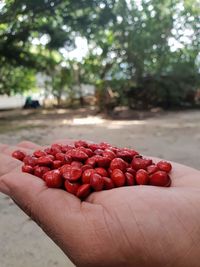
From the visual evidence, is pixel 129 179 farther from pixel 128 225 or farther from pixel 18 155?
pixel 18 155

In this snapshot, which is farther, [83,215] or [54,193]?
[54,193]

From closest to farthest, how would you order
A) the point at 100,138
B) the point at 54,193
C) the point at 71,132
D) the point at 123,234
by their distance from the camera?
the point at 123,234 → the point at 54,193 → the point at 100,138 → the point at 71,132

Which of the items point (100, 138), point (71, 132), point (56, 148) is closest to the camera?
point (56, 148)

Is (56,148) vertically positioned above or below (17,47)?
below

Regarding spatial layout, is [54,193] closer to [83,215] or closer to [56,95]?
[83,215]

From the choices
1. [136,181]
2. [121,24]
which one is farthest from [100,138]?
[121,24]

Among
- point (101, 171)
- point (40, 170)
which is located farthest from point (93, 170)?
point (40, 170)

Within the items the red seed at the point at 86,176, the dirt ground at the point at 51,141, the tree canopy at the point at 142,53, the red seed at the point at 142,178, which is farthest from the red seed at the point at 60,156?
the tree canopy at the point at 142,53

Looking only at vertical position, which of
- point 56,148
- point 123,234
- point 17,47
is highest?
point 17,47
